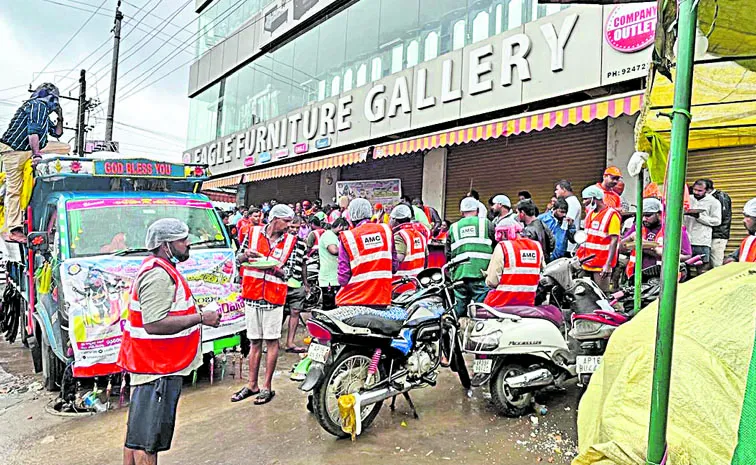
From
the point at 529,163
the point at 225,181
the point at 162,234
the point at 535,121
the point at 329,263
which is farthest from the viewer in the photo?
the point at 225,181

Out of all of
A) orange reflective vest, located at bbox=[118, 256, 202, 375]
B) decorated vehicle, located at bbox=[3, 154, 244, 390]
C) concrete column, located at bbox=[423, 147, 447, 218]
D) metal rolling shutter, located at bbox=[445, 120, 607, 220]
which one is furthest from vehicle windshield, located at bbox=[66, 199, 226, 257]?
concrete column, located at bbox=[423, 147, 447, 218]

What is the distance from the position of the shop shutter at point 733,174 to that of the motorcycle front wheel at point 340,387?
5556 millimetres

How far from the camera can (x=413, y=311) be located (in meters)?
4.70

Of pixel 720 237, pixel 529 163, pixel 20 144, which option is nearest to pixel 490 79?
pixel 529 163

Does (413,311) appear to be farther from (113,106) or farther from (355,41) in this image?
(113,106)

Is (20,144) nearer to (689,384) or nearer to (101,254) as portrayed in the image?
(101,254)

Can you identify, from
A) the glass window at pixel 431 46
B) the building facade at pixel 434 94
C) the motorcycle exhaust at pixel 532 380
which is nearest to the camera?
the motorcycle exhaust at pixel 532 380

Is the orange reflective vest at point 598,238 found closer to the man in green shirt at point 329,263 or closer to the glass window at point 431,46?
the man in green shirt at point 329,263

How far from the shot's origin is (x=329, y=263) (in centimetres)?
755

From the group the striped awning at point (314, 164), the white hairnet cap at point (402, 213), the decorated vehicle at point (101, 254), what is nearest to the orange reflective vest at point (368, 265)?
the white hairnet cap at point (402, 213)

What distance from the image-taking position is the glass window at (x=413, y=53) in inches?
457

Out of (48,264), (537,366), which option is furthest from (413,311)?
(48,264)

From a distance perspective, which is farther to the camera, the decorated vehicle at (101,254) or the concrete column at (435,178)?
the concrete column at (435,178)

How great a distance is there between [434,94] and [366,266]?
6.88 m
